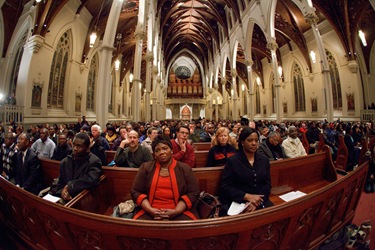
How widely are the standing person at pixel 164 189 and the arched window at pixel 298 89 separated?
1979 cm

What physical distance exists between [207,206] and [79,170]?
5.08ft

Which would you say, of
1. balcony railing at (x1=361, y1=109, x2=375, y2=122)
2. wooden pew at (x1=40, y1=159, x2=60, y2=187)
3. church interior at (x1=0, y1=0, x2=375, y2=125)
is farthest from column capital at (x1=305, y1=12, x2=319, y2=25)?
wooden pew at (x1=40, y1=159, x2=60, y2=187)

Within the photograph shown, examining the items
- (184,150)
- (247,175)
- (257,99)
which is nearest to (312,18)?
(184,150)

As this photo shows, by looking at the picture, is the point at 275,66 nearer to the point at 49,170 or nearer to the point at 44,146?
the point at 44,146

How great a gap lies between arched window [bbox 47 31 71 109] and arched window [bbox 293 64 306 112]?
20634mm

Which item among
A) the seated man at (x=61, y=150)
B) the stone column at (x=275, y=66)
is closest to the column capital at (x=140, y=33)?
the seated man at (x=61, y=150)

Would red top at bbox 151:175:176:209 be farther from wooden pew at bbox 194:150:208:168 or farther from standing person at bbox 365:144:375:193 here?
standing person at bbox 365:144:375:193

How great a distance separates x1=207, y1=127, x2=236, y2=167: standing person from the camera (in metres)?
2.86

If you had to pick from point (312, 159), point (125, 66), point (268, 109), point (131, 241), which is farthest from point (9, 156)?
point (268, 109)

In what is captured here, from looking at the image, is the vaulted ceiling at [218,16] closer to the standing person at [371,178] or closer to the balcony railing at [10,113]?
the balcony railing at [10,113]

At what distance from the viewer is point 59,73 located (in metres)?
11.9

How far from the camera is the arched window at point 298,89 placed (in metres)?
17.8

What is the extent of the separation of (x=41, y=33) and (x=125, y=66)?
43.5ft

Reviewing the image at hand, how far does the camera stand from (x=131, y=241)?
1088mm
